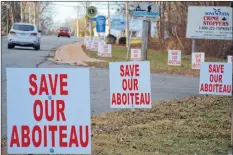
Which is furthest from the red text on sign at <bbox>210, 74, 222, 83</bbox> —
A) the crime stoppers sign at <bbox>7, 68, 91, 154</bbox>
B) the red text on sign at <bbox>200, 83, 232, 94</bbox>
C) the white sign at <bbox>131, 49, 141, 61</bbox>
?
the white sign at <bbox>131, 49, 141, 61</bbox>

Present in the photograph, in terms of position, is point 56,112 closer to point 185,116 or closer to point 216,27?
point 185,116

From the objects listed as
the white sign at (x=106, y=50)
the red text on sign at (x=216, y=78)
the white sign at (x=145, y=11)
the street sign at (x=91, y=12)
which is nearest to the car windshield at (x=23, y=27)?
the white sign at (x=106, y=50)

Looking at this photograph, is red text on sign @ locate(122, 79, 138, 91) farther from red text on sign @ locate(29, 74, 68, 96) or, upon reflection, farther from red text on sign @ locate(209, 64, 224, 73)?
red text on sign @ locate(29, 74, 68, 96)

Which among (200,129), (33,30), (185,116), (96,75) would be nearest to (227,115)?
(185,116)

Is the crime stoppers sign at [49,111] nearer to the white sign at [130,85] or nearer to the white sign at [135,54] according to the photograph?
the white sign at [130,85]

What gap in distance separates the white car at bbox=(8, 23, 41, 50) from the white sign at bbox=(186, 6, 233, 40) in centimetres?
1005

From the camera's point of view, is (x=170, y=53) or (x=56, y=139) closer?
(x=56, y=139)

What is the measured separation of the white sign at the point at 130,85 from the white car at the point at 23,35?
20679 mm

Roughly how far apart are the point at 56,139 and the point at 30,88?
1.90 ft

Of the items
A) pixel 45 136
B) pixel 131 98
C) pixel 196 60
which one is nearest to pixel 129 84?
pixel 131 98

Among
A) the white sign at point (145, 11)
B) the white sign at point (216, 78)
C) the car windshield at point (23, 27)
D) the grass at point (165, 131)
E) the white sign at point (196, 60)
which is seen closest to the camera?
the grass at point (165, 131)

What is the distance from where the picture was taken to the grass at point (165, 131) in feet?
20.5

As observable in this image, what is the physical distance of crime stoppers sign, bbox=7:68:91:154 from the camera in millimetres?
4730

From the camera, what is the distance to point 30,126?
482 cm
